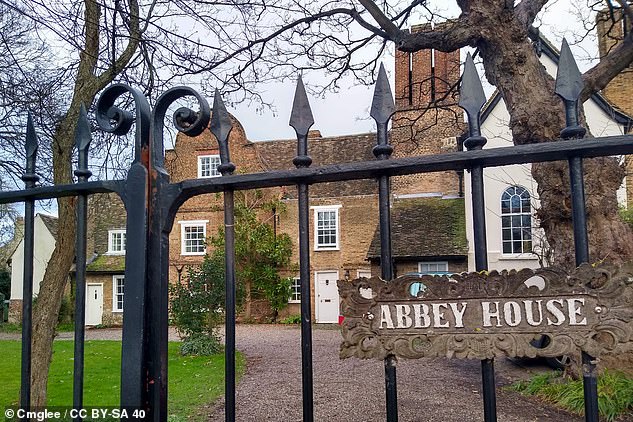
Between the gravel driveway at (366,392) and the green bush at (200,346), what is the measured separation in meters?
0.85

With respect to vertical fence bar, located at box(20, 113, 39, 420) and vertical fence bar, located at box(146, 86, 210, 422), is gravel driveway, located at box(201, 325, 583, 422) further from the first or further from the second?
vertical fence bar, located at box(146, 86, 210, 422)

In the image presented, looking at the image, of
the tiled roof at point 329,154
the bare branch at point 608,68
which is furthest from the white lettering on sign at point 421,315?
the tiled roof at point 329,154

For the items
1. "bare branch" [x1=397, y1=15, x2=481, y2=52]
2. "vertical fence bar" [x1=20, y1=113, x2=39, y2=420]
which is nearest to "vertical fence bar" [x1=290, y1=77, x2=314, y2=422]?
"vertical fence bar" [x1=20, y1=113, x2=39, y2=420]

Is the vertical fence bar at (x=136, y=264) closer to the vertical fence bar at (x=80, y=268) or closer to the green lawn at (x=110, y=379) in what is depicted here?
the vertical fence bar at (x=80, y=268)

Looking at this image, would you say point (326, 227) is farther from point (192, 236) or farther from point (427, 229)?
point (192, 236)

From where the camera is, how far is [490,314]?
1.34 meters

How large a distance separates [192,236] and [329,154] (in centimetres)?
686

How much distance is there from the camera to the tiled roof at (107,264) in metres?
22.7

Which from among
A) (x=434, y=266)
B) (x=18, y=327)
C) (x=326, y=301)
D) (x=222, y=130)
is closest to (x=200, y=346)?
(x=326, y=301)

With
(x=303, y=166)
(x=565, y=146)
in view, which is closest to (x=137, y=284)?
(x=303, y=166)

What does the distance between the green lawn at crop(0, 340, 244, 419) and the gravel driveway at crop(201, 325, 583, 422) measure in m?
0.49

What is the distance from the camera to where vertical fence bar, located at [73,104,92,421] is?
177cm

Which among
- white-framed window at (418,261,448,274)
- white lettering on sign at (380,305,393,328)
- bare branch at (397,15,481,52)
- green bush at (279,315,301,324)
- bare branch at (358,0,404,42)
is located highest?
bare branch at (358,0,404,42)

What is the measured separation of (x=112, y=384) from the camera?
9.02m
